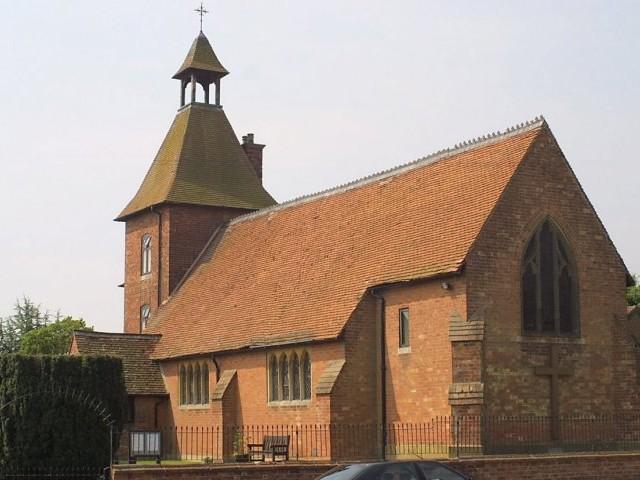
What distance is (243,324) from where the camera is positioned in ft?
124

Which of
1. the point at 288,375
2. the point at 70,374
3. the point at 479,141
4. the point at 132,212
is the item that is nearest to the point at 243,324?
the point at 288,375

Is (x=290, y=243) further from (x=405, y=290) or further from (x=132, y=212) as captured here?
(x=132, y=212)

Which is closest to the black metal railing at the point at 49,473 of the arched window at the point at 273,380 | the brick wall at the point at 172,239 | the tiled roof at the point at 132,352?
the arched window at the point at 273,380

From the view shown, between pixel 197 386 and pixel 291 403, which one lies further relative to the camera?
pixel 197 386

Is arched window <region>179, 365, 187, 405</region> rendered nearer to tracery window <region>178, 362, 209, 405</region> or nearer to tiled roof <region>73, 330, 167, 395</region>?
tracery window <region>178, 362, 209, 405</region>

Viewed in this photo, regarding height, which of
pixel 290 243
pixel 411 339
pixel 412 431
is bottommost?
pixel 412 431

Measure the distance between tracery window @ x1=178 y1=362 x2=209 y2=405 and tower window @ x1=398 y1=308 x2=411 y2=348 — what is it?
10400 mm

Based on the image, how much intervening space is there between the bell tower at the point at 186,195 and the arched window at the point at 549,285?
20.5m

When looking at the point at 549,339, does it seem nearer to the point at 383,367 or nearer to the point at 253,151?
the point at 383,367

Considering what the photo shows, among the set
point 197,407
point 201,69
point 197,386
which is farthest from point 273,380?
point 201,69

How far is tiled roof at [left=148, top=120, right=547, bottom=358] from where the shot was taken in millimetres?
31266

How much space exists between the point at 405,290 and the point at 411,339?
4.80 ft

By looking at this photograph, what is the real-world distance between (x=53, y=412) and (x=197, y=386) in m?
10.5

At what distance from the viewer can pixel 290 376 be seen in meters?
34.4
